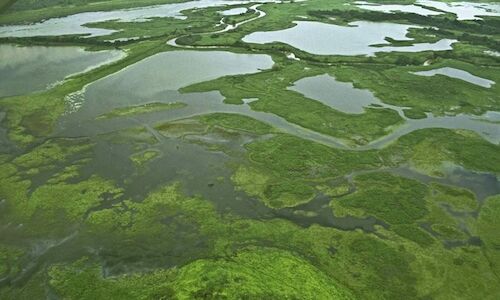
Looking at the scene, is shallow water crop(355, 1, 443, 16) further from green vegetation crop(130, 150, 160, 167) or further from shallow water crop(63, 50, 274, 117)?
green vegetation crop(130, 150, 160, 167)

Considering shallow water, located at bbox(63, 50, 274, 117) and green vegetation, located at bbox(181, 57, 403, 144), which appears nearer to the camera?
green vegetation, located at bbox(181, 57, 403, 144)

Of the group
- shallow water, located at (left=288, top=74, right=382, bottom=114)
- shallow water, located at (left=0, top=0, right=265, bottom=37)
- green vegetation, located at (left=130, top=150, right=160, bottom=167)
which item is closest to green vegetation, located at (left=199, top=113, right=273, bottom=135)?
green vegetation, located at (left=130, top=150, right=160, bottom=167)

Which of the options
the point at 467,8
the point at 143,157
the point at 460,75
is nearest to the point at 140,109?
the point at 143,157

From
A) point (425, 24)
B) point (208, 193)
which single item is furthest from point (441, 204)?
point (425, 24)

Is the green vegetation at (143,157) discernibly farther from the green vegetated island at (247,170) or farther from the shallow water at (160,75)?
the shallow water at (160,75)

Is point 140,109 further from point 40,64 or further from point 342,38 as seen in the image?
point 342,38
